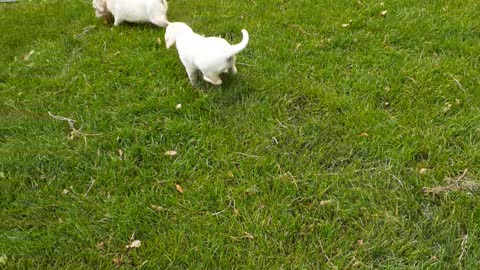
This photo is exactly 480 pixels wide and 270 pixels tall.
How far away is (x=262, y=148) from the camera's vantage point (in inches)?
113

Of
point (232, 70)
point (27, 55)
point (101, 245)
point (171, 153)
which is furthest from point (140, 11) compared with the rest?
point (101, 245)

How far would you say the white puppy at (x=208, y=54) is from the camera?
2.95 meters

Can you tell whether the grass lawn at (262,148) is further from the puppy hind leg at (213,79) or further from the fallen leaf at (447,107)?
the puppy hind leg at (213,79)

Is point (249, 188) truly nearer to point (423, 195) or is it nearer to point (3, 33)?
point (423, 195)

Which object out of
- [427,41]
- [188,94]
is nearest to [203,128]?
[188,94]

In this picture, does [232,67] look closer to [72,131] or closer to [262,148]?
[262,148]

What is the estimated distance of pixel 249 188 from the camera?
259 centimetres

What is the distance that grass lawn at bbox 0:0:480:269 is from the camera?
229 centimetres

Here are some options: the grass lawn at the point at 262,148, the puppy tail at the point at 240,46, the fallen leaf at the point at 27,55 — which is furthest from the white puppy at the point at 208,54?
the fallen leaf at the point at 27,55

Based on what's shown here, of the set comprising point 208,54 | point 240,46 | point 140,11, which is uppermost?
point 240,46

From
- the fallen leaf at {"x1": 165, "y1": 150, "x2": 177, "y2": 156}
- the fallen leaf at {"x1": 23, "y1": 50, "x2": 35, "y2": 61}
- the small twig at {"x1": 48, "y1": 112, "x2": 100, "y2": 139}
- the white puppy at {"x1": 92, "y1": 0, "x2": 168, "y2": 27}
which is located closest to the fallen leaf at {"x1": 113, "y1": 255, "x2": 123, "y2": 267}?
the fallen leaf at {"x1": 165, "y1": 150, "x2": 177, "y2": 156}

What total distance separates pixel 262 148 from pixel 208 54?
742 millimetres

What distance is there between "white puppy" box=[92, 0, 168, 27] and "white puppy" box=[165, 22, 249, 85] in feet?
3.11

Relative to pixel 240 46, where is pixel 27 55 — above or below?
below
